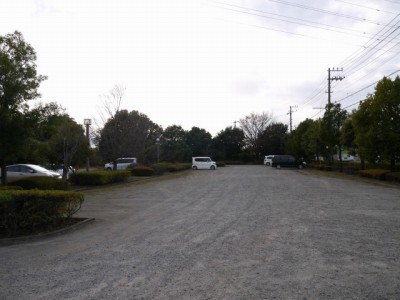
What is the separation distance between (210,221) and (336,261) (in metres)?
4.01

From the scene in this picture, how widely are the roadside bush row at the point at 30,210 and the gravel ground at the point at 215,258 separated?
60cm

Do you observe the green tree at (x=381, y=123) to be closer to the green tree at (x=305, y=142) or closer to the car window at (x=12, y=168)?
the green tree at (x=305, y=142)

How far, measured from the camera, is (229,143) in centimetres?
7188

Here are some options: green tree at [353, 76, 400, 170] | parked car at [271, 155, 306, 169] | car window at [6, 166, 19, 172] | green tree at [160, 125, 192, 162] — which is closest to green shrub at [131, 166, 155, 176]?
car window at [6, 166, 19, 172]

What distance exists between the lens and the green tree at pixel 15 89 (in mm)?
13703

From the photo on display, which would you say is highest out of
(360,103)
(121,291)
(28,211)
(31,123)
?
(360,103)

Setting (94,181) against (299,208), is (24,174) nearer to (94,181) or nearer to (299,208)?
(94,181)

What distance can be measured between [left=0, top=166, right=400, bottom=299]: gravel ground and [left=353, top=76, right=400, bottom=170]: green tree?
13414mm

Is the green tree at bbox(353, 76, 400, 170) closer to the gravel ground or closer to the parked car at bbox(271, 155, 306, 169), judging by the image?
the gravel ground

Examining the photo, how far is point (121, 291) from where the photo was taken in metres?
4.48

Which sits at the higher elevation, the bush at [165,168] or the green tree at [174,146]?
the green tree at [174,146]

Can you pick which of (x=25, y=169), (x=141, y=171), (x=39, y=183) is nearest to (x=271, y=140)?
(x=141, y=171)

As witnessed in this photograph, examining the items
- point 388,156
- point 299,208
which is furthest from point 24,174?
point 388,156

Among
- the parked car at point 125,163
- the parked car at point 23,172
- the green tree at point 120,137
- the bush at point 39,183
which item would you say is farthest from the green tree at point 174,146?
the bush at point 39,183
